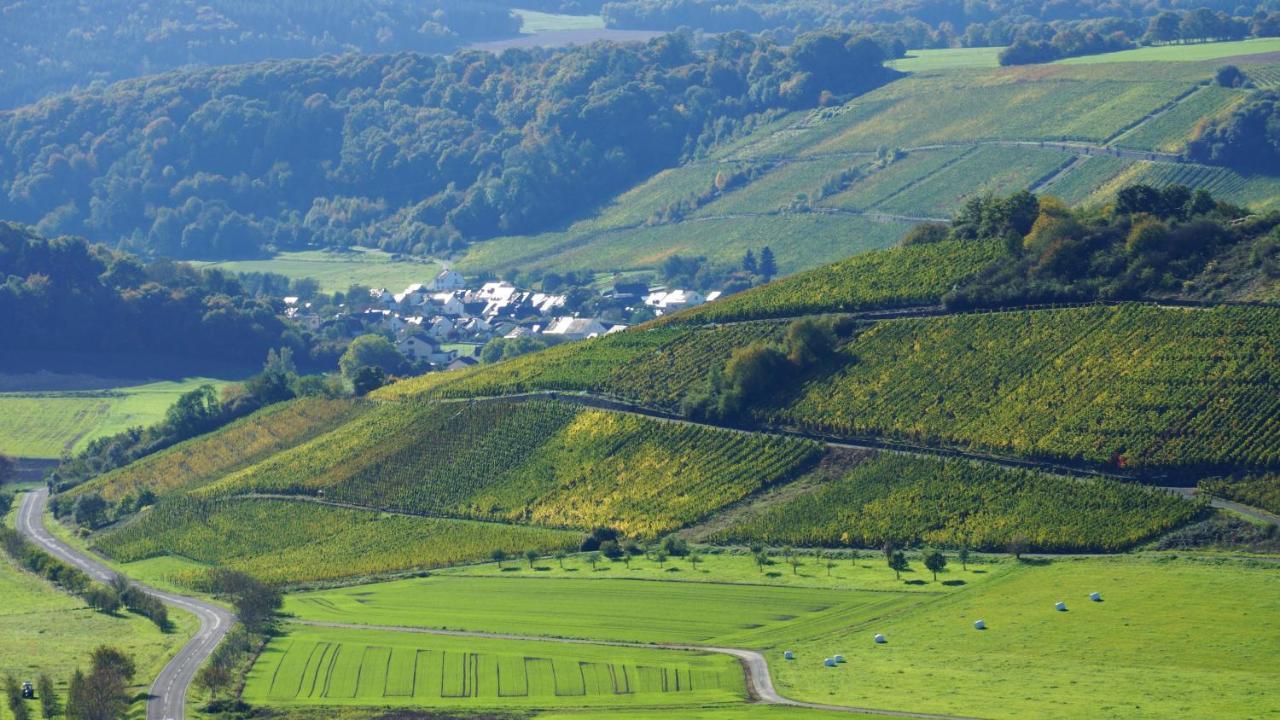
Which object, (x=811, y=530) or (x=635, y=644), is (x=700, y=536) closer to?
(x=811, y=530)

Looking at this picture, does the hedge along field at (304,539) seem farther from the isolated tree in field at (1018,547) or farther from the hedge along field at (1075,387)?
the isolated tree in field at (1018,547)

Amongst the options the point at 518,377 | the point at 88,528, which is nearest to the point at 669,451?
the point at 518,377

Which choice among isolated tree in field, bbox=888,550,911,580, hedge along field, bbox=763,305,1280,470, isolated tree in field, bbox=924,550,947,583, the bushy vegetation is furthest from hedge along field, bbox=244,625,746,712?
hedge along field, bbox=763,305,1280,470

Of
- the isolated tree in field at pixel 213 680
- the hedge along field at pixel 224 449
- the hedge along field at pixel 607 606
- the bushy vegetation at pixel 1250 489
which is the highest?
the bushy vegetation at pixel 1250 489

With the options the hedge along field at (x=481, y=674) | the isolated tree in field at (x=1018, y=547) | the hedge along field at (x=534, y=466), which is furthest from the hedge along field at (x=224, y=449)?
the isolated tree in field at (x=1018, y=547)

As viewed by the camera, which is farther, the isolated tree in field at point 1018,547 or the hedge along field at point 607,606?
the isolated tree in field at point 1018,547

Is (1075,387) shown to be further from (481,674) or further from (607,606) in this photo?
(481,674)
